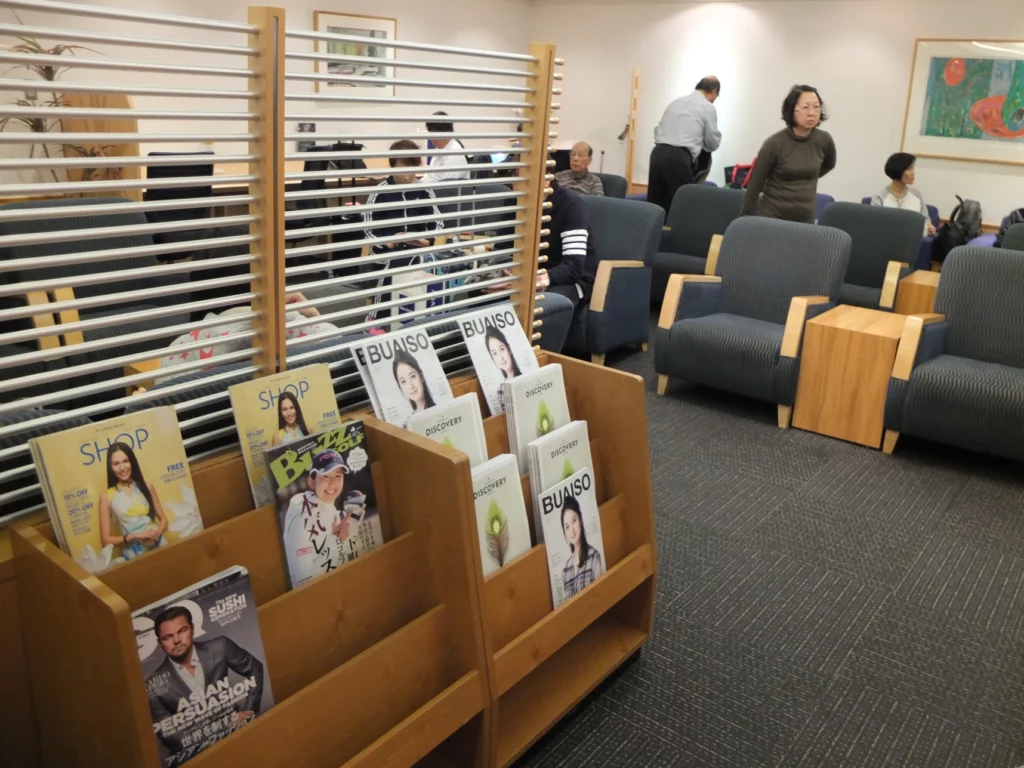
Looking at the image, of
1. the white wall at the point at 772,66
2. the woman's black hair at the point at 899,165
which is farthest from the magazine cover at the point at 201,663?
the white wall at the point at 772,66

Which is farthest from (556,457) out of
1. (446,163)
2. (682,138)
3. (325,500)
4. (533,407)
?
(682,138)

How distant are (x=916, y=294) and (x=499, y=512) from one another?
13.6ft

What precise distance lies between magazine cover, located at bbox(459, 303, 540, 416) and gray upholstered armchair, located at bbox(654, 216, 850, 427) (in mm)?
2265

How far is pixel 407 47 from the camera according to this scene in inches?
67.2

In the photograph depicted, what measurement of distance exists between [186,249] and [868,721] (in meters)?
1.97

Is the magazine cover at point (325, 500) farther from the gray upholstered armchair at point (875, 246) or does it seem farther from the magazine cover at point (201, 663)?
the gray upholstered armchair at point (875, 246)

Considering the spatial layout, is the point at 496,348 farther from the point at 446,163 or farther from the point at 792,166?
the point at 792,166

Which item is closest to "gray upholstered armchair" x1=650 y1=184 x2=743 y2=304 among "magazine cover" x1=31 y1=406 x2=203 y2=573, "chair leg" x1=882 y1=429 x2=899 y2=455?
"chair leg" x1=882 y1=429 x2=899 y2=455

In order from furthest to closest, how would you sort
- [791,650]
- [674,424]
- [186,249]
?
1. [674,424]
2. [791,650]
3. [186,249]

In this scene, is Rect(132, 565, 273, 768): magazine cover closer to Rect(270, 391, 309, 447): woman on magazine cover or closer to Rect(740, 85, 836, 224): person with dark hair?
Rect(270, 391, 309, 447): woman on magazine cover

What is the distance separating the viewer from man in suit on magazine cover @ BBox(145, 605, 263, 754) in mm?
1278

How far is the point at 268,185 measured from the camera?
154 centimetres

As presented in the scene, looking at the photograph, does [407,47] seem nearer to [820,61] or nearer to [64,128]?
[64,128]

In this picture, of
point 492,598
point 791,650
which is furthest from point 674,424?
point 492,598
